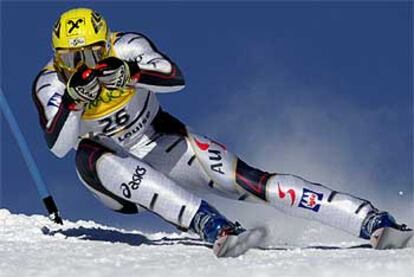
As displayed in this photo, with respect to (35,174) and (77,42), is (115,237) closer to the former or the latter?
(35,174)

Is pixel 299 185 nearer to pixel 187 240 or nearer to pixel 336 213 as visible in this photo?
pixel 336 213

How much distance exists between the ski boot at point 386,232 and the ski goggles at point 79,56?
2358mm

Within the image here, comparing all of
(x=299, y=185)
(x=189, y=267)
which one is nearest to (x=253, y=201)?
(x=299, y=185)

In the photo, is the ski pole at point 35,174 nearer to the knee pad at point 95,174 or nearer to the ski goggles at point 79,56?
the knee pad at point 95,174

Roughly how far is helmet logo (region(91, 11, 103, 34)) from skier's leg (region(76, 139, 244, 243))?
0.85 metres

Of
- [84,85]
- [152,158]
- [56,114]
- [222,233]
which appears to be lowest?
[222,233]

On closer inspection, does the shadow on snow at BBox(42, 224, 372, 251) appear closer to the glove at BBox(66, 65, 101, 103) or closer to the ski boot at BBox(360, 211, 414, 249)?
the ski boot at BBox(360, 211, 414, 249)

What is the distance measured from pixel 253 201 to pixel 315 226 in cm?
128

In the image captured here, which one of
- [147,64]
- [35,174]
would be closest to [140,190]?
[147,64]

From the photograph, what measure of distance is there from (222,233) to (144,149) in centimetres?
146

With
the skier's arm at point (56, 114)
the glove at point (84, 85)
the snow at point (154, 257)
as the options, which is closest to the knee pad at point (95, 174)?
the skier's arm at point (56, 114)

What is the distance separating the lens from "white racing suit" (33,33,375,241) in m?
8.82

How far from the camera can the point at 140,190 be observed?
8828 mm

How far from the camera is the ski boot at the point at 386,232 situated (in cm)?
845
